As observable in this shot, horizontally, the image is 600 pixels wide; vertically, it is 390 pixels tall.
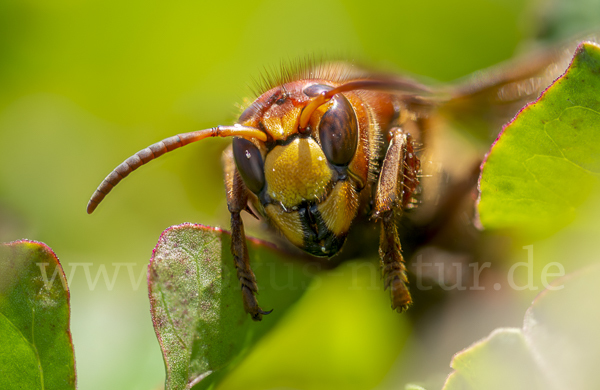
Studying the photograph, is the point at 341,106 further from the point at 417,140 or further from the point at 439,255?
the point at 439,255

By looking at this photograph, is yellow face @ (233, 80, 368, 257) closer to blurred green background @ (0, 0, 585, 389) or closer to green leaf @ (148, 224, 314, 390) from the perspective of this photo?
green leaf @ (148, 224, 314, 390)

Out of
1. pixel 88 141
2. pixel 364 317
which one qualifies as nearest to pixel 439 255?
pixel 364 317

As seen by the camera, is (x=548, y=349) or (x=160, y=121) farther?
(x=160, y=121)

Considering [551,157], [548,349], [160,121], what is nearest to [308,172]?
[551,157]

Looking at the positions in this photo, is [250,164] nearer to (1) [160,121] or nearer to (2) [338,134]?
(2) [338,134]

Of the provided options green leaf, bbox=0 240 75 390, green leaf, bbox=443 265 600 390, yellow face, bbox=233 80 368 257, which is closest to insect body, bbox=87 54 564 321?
yellow face, bbox=233 80 368 257

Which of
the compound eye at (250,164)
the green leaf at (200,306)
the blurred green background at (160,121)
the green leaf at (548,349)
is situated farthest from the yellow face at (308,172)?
the green leaf at (548,349)
